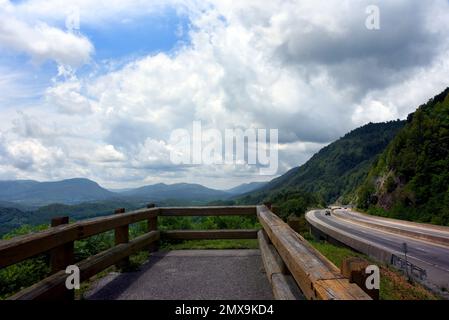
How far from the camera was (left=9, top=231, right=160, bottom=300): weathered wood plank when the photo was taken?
4008 millimetres

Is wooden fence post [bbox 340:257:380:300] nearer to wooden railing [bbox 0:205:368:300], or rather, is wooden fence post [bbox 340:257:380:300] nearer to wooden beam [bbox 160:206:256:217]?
wooden railing [bbox 0:205:368:300]

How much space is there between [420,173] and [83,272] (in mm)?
81027

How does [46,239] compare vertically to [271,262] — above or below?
above

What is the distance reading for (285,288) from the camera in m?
4.54

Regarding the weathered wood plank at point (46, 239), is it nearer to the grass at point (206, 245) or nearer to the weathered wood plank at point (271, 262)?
the weathered wood plank at point (271, 262)

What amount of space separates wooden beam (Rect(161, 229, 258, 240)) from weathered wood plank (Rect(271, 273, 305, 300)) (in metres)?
4.58

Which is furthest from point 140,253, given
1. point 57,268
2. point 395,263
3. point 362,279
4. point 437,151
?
point 437,151

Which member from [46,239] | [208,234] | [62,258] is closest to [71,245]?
[62,258]

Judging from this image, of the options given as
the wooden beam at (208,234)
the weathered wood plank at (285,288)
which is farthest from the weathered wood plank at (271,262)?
the wooden beam at (208,234)

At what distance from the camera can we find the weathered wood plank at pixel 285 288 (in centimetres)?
426

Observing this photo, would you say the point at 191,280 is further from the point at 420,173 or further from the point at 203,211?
the point at 420,173

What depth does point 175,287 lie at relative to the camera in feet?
20.0

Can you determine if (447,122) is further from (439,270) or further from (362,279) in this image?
(362,279)
